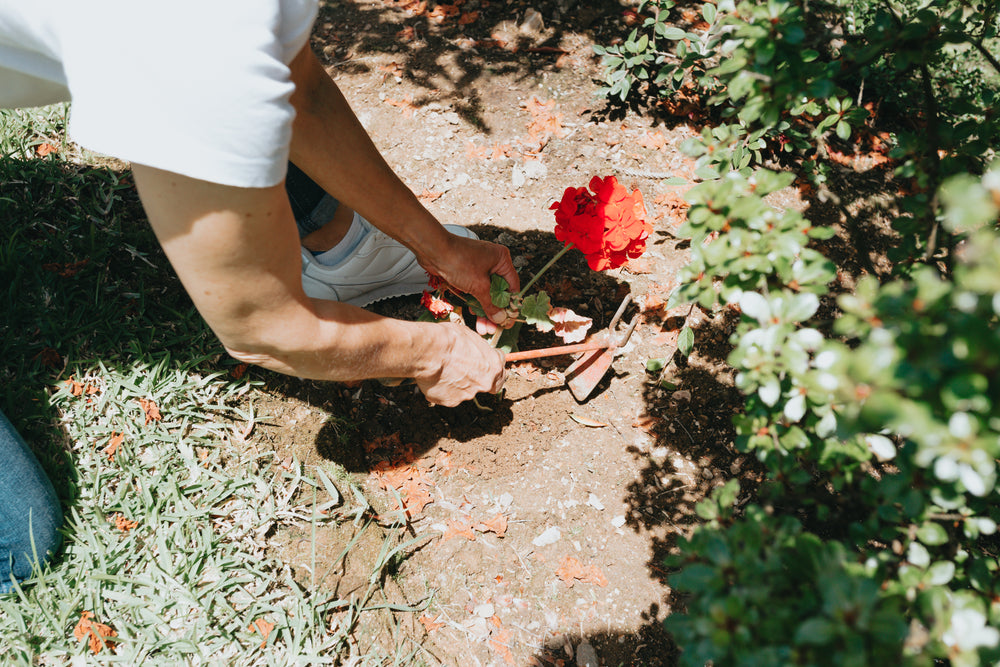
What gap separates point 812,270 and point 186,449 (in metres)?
2.10

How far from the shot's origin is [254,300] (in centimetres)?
119

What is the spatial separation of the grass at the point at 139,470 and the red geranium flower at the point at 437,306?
2.53 feet

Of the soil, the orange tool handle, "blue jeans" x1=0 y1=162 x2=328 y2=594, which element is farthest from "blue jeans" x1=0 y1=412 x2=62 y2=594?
the orange tool handle

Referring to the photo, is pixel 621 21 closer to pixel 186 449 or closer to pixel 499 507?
pixel 499 507

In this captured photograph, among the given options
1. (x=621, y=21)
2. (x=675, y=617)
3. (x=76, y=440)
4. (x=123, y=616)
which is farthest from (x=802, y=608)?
(x=621, y=21)

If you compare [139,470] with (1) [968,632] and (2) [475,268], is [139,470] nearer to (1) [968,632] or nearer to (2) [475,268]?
(2) [475,268]

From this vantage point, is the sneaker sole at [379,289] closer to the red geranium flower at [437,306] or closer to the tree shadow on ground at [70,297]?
the red geranium flower at [437,306]

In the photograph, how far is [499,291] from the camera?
6.83 feet

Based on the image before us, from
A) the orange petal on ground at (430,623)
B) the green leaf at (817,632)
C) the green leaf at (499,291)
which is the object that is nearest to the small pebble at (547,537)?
the orange petal on ground at (430,623)

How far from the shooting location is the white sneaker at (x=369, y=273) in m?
2.33

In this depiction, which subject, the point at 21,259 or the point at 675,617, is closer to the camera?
the point at 675,617

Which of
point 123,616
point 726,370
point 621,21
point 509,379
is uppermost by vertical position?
point 621,21

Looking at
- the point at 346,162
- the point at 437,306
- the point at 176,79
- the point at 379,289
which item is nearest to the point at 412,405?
the point at 437,306

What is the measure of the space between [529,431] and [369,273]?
96 cm
